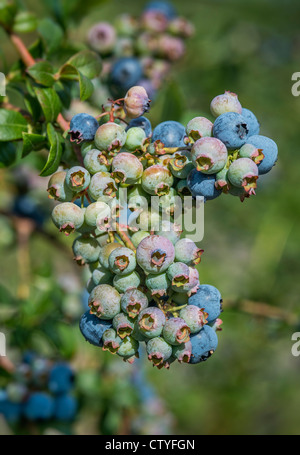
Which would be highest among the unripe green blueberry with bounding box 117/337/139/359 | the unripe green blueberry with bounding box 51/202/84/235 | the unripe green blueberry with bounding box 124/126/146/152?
the unripe green blueberry with bounding box 124/126/146/152

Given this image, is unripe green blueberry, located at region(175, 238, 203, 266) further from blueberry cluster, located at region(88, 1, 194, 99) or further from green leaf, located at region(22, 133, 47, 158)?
blueberry cluster, located at region(88, 1, 194, 99)

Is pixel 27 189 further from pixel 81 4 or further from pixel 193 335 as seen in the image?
pixel 193 335

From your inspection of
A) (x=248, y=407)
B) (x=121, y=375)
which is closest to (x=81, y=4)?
(x=121, y=375)

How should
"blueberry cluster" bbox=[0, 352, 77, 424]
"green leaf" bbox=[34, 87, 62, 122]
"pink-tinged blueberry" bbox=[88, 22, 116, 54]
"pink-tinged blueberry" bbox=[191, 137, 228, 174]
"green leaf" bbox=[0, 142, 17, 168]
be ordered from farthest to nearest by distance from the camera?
"pink-tinged blueberry" bbox=[88, 22, 116, 54] < "blueberry cluster" bbox=[0, 352, 77, 424] < "green leaf" bbox=[0, 142, 17, 168] < "green leaf" bbox=[34, 87, 62, 122] < "pink-tinged blueberry" bbox=[191, 137, 228, 174]

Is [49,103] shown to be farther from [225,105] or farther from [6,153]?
[225,105]

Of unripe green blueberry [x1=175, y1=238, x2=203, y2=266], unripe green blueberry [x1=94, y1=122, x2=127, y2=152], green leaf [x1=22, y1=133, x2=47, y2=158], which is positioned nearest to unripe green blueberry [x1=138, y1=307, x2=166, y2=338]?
unripe green blueberry [x1=175, y1=238, x2=203, y2=266]

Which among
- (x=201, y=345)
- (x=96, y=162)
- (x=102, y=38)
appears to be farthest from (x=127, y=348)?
(x=102, y=38)

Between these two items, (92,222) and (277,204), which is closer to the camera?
(92,222)
